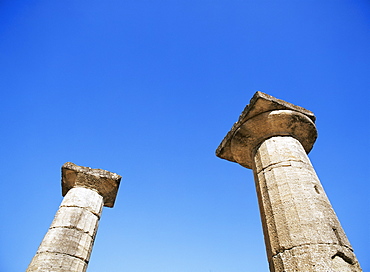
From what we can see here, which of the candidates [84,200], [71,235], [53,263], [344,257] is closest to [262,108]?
[344,257]

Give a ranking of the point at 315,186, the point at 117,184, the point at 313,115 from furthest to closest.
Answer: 1. the point at 117,184
2. the point at 313,115
3. the point at 315,186

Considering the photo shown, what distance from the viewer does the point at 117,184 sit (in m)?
7.45

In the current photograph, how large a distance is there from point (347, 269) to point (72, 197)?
247 inches

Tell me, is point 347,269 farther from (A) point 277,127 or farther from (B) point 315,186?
(A) point 277,127

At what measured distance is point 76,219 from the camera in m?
6.32

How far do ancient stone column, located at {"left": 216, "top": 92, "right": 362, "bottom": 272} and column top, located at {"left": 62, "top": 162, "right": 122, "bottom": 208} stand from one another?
3.29 metres

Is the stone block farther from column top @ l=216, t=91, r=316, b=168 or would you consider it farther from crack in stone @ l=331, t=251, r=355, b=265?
crack in stone @ l=331, t=251, r=355, b=265

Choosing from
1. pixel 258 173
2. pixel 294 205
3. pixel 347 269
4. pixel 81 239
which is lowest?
pixel 347 269

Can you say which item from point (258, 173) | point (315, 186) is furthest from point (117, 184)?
point (315, 186)

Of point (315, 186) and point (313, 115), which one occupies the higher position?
point (313, 115)

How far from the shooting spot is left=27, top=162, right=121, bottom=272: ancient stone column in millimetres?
5605

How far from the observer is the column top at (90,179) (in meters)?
7.16

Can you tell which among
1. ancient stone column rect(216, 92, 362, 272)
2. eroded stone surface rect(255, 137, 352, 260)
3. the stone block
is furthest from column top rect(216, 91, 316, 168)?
the stone block

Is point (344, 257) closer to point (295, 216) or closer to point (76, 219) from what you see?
point (295, 216)
